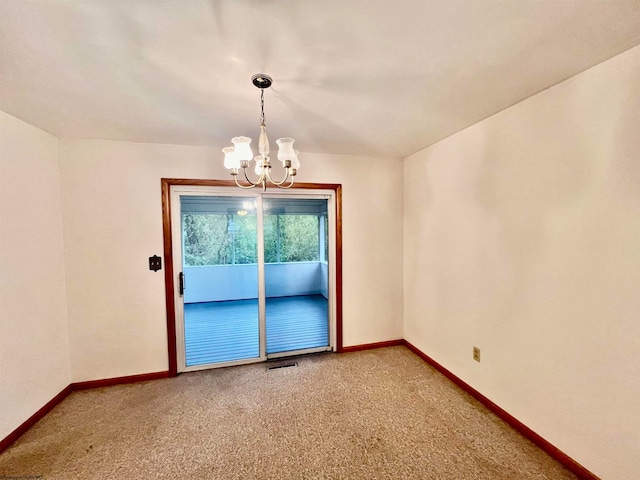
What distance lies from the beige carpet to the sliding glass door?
64 cm

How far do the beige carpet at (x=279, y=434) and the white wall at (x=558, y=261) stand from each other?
35 centimetres

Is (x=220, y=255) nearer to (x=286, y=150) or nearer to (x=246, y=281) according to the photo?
(x=246, y=281)

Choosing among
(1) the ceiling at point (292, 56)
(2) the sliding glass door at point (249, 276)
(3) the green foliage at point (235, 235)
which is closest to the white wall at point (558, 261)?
(1) the ceiling at point (292, 56)

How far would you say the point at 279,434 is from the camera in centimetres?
197

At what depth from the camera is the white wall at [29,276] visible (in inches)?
75.7

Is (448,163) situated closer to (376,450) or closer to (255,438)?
(376,450)

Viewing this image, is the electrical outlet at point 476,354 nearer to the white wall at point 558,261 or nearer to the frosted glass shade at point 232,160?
the white wall at point 558,261

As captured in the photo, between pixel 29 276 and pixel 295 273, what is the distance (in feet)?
13.0

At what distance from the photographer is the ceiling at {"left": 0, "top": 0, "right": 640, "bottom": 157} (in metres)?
1.09

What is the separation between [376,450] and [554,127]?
238 cm

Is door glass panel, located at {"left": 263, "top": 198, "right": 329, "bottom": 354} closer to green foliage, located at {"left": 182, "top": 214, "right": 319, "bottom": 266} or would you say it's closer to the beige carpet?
green foliage, located at {"left": 182, "top": 214, "right": 319, "bottom": 266}

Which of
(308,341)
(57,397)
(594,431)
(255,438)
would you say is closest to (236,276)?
(308,341)

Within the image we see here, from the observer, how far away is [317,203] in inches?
149

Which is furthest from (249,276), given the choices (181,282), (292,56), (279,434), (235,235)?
(292,56)
